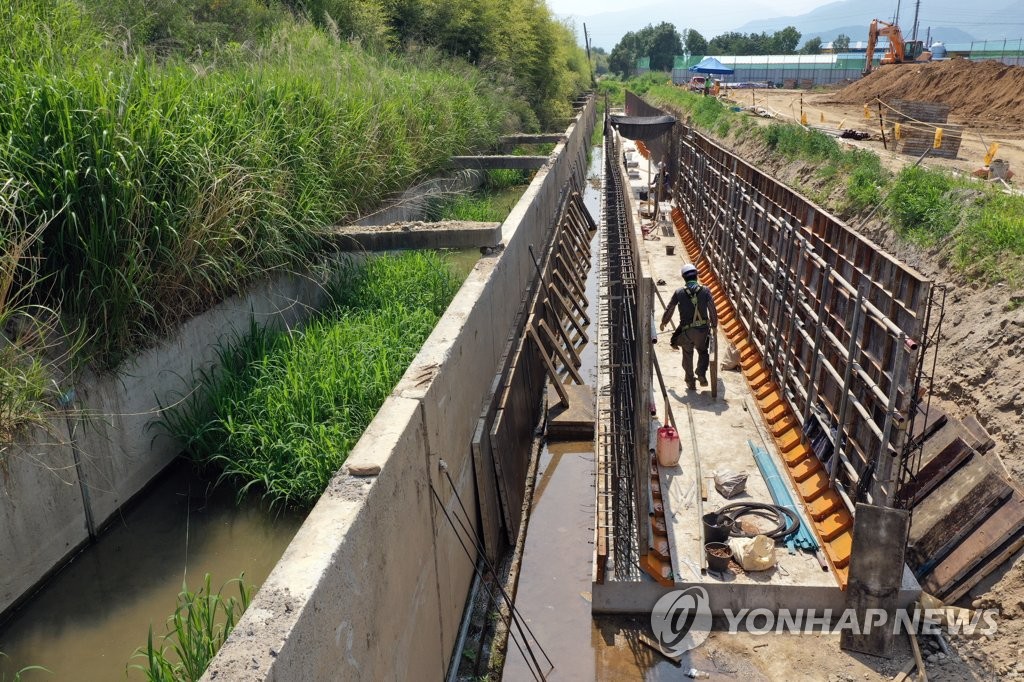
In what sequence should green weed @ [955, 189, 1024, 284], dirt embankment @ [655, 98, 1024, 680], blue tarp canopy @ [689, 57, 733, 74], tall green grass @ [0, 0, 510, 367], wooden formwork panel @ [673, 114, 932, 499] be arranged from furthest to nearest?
blue tarp canopy @ [689, 57, 733, 74], green weed @ [955, 189, 1024, 284], wooden formwork panel @ [673, 114, 932, 499], tall green grass @ [0, 0, 510, 367], dirt embankment @ [655, 98, 1024, 680]

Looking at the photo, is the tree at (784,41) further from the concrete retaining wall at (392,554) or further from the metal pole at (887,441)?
the concrete retaining wall at (392,554)

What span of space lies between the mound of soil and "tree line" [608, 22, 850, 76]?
81016mm

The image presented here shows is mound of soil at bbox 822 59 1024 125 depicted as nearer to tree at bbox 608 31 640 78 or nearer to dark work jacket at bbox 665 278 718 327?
dark work jacket at bbox 665 278 718 327

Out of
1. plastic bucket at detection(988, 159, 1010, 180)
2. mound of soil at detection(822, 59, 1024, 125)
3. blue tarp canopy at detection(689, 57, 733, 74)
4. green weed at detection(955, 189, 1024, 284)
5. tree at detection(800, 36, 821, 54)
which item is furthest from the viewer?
tree at detection(800, 36, 821, 54)

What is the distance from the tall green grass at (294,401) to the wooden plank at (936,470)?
446 cm

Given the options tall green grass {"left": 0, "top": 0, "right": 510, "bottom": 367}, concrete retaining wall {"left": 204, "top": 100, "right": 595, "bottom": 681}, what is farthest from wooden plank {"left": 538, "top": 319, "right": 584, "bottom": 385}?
tall green grass {"left": 0, "top": 0, "right": 510, "bottom": 367}

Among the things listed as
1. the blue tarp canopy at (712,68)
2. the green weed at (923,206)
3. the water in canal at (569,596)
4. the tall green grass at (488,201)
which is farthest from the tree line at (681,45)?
the water in canal at (569,596)

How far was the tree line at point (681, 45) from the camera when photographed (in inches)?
4557

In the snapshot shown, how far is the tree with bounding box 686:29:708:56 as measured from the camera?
411 ft

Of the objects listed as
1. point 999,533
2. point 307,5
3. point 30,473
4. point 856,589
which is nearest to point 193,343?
point 30,473

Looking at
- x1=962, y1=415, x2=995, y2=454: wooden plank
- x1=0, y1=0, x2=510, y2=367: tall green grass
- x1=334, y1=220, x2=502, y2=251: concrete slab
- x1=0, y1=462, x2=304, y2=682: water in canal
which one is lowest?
x1=0, y1=462, x2=304, y2=682: water in canal

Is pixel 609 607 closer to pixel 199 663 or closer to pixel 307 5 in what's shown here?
pixel 199 663

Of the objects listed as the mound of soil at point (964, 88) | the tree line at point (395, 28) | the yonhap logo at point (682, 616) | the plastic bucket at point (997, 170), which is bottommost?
the yonhap logo at point (682, 616)

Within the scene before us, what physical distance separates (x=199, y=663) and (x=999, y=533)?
549cm
